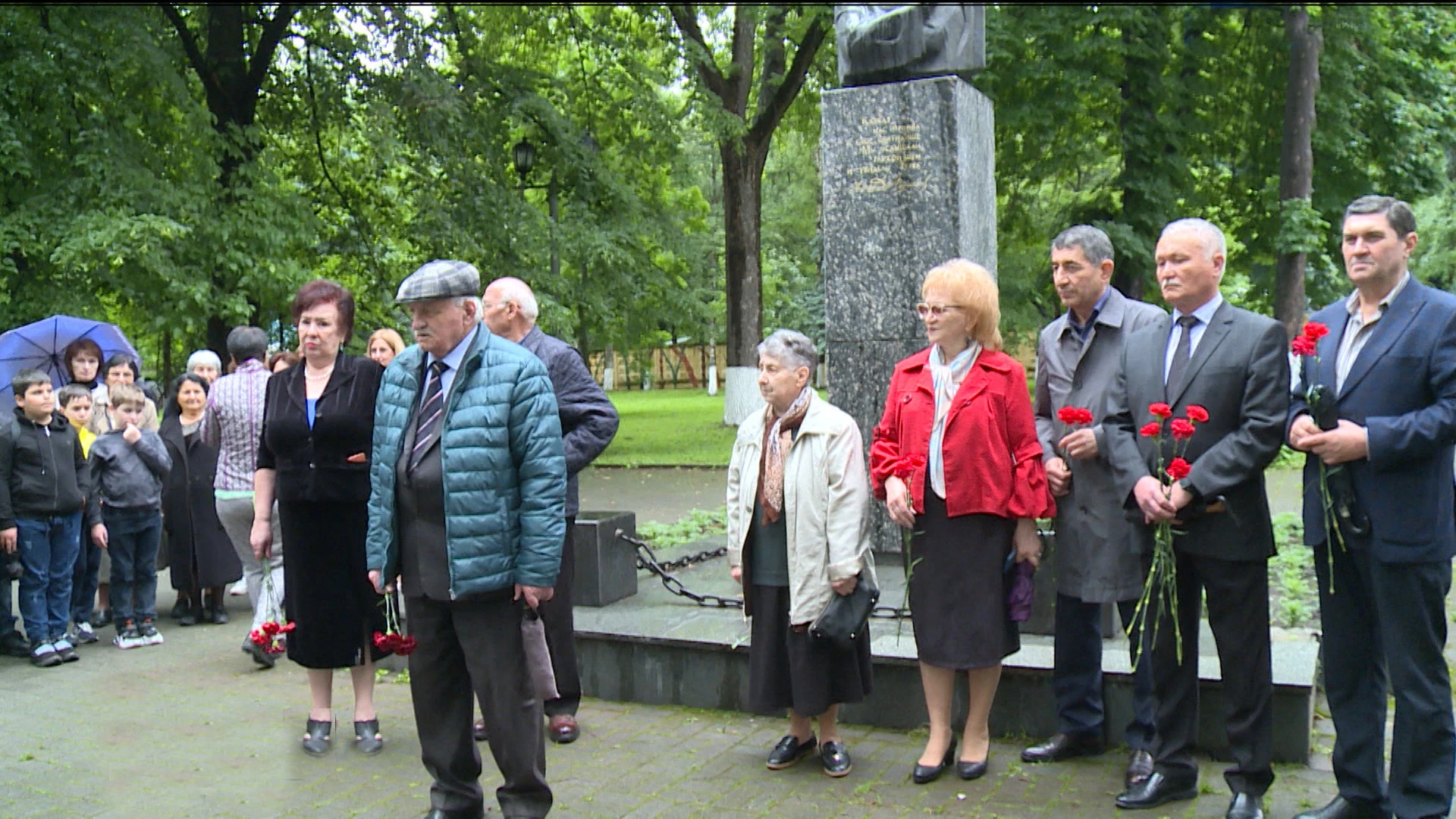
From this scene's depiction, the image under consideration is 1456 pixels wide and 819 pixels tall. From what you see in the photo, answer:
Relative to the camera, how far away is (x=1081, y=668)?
16.3 ft

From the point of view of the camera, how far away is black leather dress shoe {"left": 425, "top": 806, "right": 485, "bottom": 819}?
445 cm

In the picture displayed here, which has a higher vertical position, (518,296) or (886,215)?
(886,215)

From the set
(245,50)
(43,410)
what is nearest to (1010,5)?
(245,50)

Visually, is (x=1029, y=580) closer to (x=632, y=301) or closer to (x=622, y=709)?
(x=622, y=709)

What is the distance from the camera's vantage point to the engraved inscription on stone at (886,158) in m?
7.52

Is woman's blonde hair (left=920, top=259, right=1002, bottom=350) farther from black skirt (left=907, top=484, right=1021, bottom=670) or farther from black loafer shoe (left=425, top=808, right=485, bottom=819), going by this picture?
black loafer shoe (left=425, top=808, right=485, bottom=819)

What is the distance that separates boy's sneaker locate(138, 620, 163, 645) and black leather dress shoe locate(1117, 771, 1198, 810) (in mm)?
6115

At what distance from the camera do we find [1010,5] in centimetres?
1725

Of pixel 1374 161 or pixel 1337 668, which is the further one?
pixel 1374 161

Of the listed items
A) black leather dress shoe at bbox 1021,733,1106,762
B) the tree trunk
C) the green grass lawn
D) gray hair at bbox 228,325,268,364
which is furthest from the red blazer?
the tree trunk

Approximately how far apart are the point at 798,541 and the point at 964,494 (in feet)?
2.18

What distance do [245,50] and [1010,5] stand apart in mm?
10423

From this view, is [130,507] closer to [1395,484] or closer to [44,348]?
[44,348]

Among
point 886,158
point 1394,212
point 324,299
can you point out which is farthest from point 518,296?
point 1394,212
